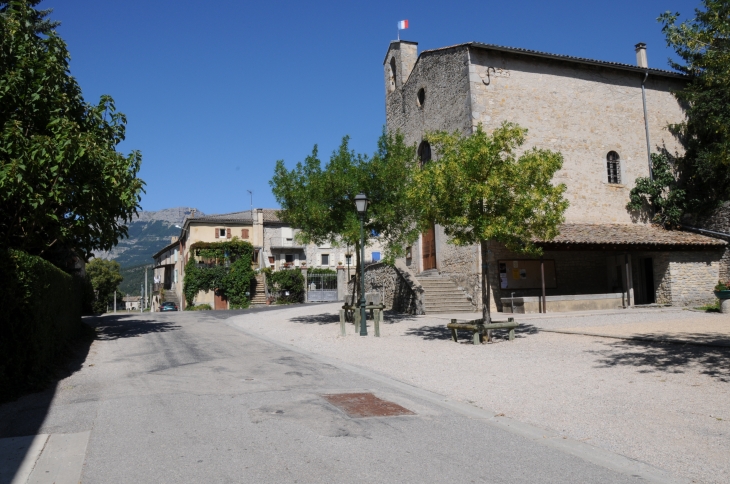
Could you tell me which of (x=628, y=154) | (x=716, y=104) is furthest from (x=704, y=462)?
(x=716, y=104)

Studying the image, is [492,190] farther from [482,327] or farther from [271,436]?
[271,436]

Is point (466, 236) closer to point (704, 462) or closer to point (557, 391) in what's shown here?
point (557, 391)

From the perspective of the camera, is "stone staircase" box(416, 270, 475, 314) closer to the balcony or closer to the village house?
the village house

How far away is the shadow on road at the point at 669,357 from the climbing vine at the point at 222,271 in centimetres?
3645

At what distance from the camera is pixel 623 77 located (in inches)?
984

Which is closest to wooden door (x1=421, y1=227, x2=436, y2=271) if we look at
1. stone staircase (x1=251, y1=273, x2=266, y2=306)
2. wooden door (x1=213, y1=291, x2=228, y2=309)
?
stone staircase (x1=251, y1=273, x2=266, y2=306)

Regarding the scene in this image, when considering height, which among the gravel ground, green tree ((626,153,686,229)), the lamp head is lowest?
the gravel ground

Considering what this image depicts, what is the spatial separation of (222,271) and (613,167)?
99.8 feet

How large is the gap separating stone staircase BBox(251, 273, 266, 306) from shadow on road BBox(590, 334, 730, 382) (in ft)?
122

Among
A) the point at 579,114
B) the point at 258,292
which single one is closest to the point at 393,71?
the point at 579,114

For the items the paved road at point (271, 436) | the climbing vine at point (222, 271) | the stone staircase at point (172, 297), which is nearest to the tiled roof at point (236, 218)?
the climbing vine at point (222, 271)

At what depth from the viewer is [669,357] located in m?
9.48

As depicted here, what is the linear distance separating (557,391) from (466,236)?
594 centimetres

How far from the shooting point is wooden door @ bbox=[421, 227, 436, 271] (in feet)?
84.7
